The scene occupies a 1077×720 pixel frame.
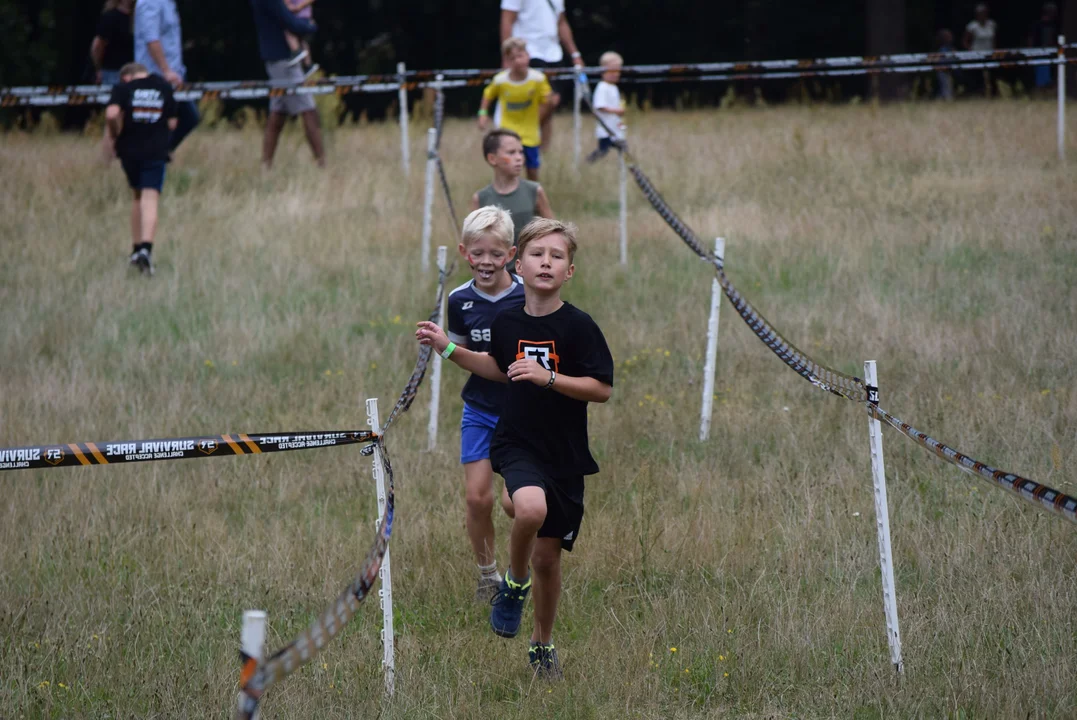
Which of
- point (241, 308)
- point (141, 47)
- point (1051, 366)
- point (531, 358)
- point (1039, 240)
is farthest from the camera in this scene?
A: point (141, 47)

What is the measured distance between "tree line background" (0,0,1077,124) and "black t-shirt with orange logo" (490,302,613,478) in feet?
83.3

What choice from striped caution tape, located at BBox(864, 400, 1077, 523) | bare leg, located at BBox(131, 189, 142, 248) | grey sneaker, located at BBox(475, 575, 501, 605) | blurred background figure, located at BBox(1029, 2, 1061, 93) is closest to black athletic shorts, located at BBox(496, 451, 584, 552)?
grey sneaker, located at BBox(475, 575, 501, 605)

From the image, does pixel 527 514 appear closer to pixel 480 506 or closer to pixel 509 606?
pixel 509 606

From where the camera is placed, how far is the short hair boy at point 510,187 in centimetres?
697

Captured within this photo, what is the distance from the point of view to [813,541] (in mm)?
5590

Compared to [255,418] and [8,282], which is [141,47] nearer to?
[8,282]

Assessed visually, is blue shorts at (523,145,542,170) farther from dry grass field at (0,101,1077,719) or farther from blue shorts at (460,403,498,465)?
blue shorts at (460,403,498,465)

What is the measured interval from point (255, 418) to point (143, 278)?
3795 mm

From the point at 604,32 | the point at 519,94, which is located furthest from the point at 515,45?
the point at 604,32

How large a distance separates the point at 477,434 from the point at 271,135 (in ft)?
33.3

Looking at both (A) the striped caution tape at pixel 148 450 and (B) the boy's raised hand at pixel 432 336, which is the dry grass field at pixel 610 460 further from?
(B) the boy's raised hand at pixel 432 336

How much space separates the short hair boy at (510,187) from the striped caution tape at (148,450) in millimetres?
3203

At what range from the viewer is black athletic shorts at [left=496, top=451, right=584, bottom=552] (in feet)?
14.3

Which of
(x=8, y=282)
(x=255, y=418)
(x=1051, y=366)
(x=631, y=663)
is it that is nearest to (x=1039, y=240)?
(x=1051, y=366)
